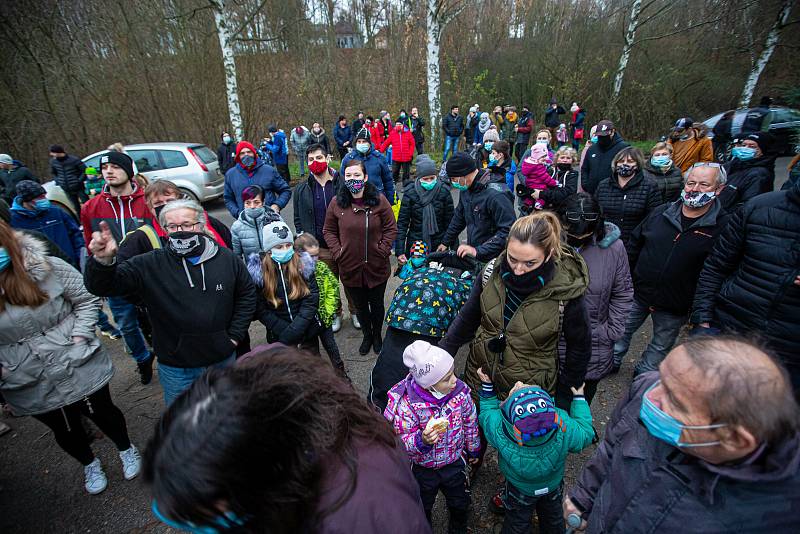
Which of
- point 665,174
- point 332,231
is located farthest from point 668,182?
point 332,231

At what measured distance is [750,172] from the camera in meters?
3.78

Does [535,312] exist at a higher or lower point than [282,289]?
higher

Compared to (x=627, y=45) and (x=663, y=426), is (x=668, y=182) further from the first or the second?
(x=627, y=45)

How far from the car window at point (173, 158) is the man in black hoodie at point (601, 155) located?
30.7ft

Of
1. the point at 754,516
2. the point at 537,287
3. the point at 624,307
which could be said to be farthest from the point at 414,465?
the point at 624,307

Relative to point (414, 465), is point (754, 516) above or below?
above

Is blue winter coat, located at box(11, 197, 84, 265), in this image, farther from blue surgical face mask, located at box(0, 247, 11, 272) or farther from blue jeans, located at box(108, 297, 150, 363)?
blue surgical face mask, located at box(0, 247, 11, 272)

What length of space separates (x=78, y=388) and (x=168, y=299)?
803mm

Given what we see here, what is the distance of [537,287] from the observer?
2.06 metres

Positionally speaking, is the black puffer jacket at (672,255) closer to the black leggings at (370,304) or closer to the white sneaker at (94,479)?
the black leggings at (370,304)

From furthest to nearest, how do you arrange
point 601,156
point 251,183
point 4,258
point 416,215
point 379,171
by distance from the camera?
point 379,171 < point 601,156 < point 251,183 < point 416,215 < point 4,258

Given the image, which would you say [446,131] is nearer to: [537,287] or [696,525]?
[537,287]

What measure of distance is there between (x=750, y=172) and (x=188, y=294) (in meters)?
5.07

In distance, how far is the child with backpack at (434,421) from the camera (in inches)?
74.2
